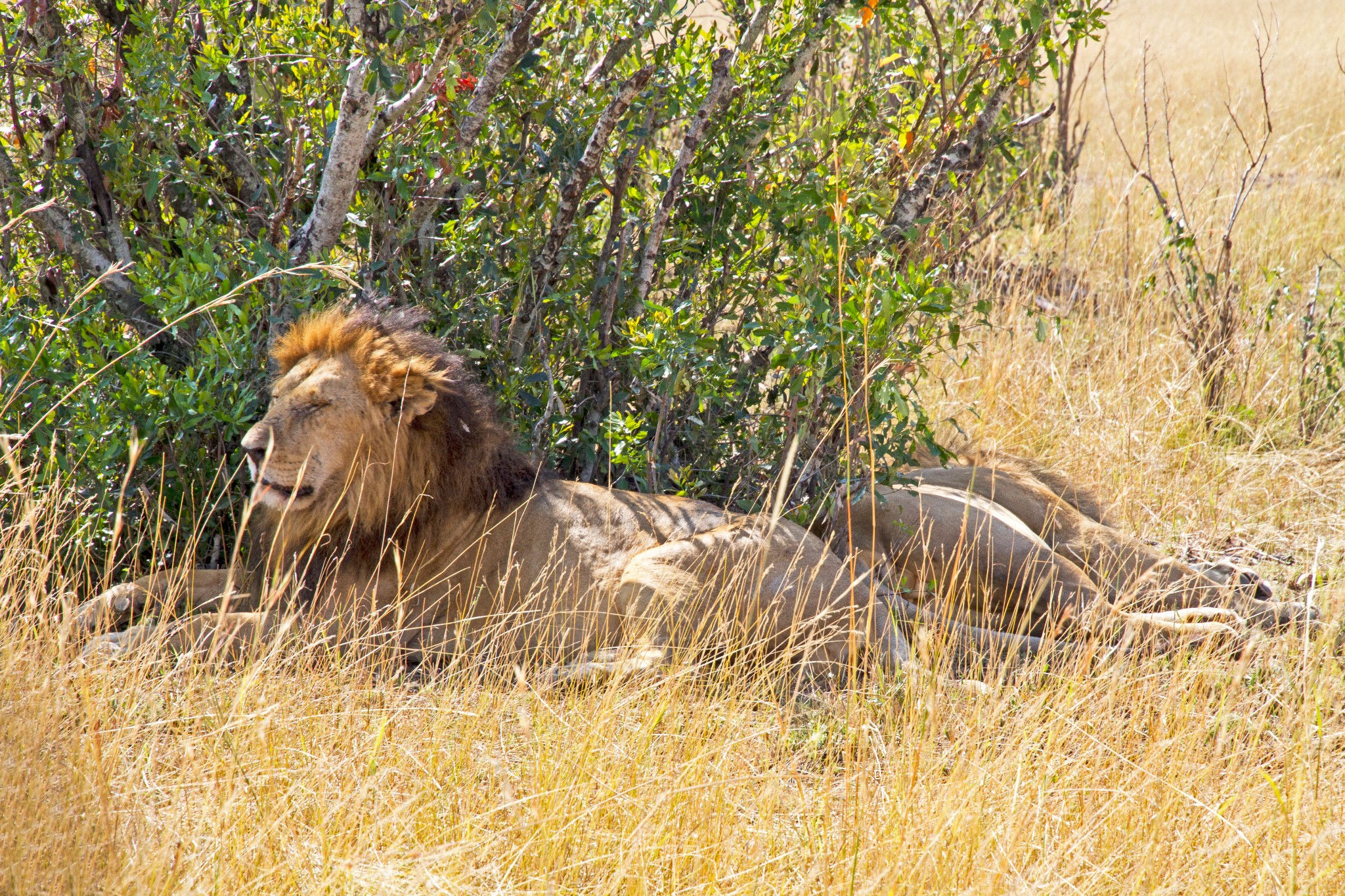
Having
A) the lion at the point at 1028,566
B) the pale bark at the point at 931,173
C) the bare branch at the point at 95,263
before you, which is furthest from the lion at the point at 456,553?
the pale bark at the point at 931,173

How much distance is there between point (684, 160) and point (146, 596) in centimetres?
252

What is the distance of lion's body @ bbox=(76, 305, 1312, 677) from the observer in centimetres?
363

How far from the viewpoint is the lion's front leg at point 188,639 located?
3.15 meters

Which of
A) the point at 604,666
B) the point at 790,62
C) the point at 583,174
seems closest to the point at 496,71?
the point at 583,174

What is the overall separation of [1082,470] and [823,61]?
2474mm

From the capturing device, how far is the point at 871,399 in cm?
417

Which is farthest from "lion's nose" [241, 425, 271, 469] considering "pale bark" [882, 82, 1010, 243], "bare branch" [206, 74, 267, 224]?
"pale bark" [882, 82, 1010, 243]

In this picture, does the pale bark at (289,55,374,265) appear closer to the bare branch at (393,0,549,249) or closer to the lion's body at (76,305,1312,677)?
the bare branch at (393,0,549,249)

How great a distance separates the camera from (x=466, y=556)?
13.3 ft

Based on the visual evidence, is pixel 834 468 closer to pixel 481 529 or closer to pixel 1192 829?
pixel 481 529

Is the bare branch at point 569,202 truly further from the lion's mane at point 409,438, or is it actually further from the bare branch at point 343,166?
the bare branch at point 343,166

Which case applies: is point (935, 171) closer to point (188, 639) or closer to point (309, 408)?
point (309, 408)

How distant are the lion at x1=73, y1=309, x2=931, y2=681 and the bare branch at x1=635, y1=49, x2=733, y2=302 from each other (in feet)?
3.07

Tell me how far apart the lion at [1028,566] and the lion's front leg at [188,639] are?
203cm
